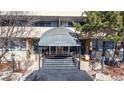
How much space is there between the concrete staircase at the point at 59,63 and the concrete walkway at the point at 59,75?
0.18 metres

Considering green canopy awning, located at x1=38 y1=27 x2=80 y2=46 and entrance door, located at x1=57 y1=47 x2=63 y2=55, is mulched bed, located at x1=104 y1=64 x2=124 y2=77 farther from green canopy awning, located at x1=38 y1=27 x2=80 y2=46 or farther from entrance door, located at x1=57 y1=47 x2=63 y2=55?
entrance door, located at x1=57 y1=47 x2=63 y2=55

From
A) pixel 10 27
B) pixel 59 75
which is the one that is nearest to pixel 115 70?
pixel 59 75

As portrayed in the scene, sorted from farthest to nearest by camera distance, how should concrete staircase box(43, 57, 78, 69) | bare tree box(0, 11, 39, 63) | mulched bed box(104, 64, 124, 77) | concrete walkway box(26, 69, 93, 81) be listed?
concrete staircase box(43, 57, 78, 69), mulched bed box(104, 64, 124, 77), concrete walkway box(26, 69, 93, 81), bare tree box(0, 11, 39, 63)

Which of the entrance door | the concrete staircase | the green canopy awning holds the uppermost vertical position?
the green canopy awning

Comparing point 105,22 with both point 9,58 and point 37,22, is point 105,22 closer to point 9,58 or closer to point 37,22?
point 37,22

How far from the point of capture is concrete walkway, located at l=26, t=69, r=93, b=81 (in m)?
7.58

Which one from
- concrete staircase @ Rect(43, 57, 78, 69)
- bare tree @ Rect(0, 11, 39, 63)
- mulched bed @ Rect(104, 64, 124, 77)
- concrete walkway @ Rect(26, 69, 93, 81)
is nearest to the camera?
bare tree @ Rect(0, 11, 39, 63)

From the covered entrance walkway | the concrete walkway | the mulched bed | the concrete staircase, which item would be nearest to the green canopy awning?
the covered entrance walkway

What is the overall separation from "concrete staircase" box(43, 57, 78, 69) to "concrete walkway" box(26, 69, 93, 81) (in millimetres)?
178

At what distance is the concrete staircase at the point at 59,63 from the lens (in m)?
8.34

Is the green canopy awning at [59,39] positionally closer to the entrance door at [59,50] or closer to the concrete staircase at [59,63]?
the entrance door at [59,50]

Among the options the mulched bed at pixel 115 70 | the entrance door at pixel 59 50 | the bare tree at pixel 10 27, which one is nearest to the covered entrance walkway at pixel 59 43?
the entrance door at pixel 59 50
